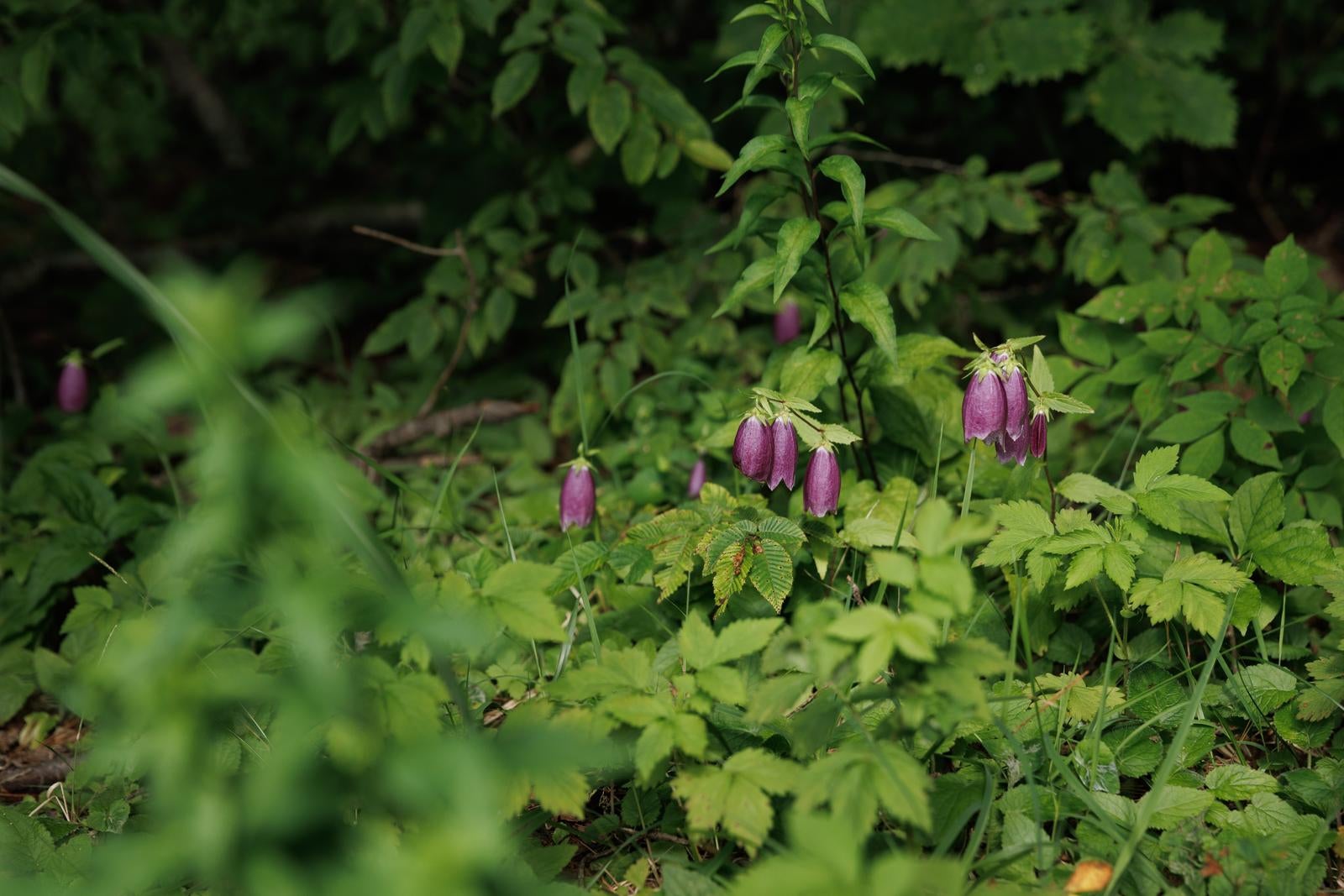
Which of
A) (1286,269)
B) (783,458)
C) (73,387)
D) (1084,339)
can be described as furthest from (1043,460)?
(73,387)

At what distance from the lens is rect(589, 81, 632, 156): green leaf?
2.76m

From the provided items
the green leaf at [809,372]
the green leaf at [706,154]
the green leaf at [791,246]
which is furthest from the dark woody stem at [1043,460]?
the green leaf at [706,154]

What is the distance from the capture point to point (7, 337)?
333 centimetres

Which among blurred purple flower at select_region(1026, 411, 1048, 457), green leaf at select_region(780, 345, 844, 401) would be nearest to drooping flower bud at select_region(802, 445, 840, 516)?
green leaf at select_region(780, 345, 844, 401)

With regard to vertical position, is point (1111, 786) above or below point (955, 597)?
below

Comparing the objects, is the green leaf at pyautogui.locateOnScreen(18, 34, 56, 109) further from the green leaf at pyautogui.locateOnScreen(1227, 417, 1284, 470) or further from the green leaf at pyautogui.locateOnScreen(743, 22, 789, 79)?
the green leaf at pyautogui.locateOnScreen(1227, 417, 1284, 470)

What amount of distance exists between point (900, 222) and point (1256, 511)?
930 millimetres

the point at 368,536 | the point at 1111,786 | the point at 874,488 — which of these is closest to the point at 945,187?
the point at 874,488

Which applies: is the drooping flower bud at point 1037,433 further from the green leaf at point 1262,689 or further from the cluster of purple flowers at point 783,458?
the green leaf at point 1262,689

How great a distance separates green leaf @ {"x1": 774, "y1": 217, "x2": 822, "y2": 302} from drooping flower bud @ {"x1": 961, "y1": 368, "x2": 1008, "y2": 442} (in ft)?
1.31

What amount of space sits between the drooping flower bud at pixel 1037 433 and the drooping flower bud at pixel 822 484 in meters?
0.38

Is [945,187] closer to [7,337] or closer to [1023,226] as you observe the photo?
[1023,226]

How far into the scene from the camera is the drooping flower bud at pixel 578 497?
2.26 metres

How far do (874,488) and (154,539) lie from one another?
1.81m
